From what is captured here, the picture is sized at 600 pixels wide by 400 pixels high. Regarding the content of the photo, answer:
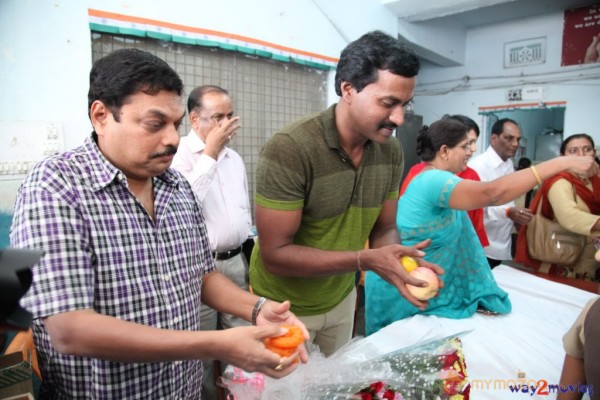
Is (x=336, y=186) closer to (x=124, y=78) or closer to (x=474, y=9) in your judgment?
(x=124, y=78)

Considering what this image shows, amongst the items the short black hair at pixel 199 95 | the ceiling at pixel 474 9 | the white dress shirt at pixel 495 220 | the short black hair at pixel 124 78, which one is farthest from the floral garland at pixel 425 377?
the ceiling at pixel 474 9

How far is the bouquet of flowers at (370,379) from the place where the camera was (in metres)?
0.88

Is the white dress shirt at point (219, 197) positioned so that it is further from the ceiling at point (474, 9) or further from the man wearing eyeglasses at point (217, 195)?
the ceiling at point (474, 9)

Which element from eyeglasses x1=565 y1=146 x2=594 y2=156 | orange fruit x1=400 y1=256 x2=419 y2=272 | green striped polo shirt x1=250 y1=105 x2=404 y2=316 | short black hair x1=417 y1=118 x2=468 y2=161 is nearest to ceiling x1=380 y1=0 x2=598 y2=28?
eyeglasses x1=565 y1=146 x2=594 y2=156

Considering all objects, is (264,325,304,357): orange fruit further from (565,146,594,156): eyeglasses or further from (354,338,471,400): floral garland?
(565,146,594,156): eyeglasses

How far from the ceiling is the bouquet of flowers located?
4.21m

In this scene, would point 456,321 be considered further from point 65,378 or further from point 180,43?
point 180,43

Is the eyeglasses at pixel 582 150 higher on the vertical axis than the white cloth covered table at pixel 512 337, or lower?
higher

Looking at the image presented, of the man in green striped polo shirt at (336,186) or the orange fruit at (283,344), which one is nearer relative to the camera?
the orange fruit at (283,344)

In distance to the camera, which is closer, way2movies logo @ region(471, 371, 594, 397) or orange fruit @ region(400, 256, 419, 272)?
orange fruit @ region(400, 256, 419, 272)

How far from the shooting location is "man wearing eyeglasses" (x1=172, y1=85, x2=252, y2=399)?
215cm

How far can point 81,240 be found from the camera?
79 cm

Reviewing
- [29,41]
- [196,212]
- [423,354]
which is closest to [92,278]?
[196,212]

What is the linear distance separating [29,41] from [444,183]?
2212 millimetres
